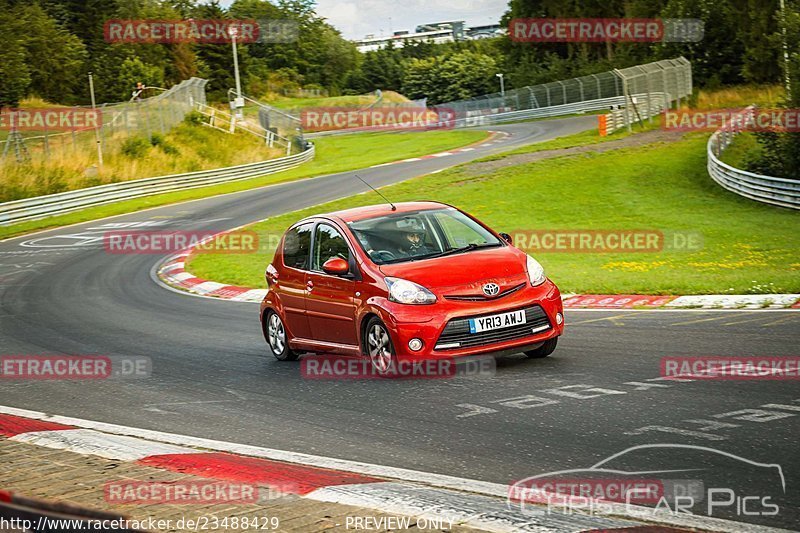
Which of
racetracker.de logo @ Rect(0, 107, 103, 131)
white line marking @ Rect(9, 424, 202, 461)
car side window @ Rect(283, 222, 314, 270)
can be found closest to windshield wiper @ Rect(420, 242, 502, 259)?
car side window @ Rect(283, 222, 314, 270)

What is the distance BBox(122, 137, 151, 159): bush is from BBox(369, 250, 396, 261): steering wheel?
3602 cm

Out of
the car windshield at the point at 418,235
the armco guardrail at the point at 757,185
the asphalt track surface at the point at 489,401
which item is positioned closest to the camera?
the asphalt track surface at the point at 489,401

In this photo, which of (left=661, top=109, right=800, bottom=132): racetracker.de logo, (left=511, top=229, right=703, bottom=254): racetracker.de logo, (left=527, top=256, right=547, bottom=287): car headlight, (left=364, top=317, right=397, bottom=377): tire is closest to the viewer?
(left=364, top=317, right=397, bottom=377): tire

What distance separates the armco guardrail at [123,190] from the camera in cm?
3438

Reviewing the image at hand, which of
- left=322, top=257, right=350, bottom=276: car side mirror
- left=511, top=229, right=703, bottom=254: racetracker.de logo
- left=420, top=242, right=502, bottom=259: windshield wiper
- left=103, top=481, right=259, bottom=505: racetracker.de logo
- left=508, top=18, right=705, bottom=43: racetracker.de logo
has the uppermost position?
left=508, top=18, right=705, bottom=43: racetracker.de logo

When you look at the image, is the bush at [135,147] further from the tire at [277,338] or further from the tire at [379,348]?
the tire at [379,348]

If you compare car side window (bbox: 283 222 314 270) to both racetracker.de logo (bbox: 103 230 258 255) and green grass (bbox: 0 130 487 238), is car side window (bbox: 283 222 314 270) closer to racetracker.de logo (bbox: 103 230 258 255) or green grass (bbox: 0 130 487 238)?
racetracker.de logo (bbox: 103 230 258 255)

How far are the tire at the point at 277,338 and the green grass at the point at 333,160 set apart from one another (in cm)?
2229

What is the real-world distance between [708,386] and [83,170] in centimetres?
3638

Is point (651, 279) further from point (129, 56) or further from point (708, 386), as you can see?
point (129, 56)

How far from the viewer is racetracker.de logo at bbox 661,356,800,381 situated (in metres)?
8.00

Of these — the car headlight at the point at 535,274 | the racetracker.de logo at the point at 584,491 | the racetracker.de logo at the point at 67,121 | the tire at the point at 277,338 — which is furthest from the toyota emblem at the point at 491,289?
the racetracker.de logo at the point at 67,121

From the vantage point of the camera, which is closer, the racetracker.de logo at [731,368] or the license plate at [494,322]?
the racetracker.de logo at [731,368]

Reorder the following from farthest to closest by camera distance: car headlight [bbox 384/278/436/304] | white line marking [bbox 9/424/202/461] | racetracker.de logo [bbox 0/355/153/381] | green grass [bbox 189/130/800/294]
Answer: green grass [bbox 189/130/800/294] → racetracker.de logo [bbox 0/355/153/381] → car headlight [bbox 384/278/436/304] → white line marking [bbox 9/424/202/461]
